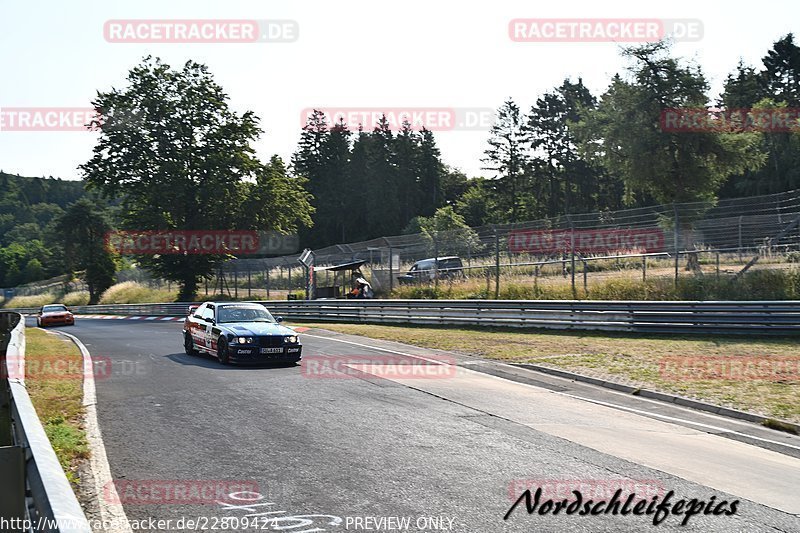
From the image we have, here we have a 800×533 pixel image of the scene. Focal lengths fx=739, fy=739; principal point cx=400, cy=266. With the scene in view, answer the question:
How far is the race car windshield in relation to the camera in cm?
1658

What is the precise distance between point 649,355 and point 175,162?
40595 millimetres

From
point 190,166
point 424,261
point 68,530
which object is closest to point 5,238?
point 190,166

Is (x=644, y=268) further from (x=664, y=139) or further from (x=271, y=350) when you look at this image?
(x=664, y=139)

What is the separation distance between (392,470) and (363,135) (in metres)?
103

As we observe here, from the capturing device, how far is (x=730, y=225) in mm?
21688

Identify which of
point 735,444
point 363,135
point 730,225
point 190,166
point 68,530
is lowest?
point 735,444

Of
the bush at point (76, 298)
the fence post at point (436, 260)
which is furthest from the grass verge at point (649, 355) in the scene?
the bush at point (76, 298)

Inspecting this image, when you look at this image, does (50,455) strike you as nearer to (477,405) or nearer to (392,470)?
(392,470)

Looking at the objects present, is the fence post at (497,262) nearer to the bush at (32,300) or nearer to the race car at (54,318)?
the race car at (54,318)

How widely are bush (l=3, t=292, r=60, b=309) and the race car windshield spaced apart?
69.5 metres

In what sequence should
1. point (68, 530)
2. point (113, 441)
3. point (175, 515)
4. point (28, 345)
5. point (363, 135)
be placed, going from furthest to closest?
point (363, 135) → point (28, 345) → point (113, 441) → point (175, 515) → point (68, 530)

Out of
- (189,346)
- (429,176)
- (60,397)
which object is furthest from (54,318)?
(429,176)

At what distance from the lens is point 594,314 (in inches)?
826

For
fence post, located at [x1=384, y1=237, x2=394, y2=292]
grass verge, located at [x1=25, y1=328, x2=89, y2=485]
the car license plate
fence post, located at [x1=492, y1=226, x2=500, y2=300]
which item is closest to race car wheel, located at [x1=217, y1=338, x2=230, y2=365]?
the car license plate
